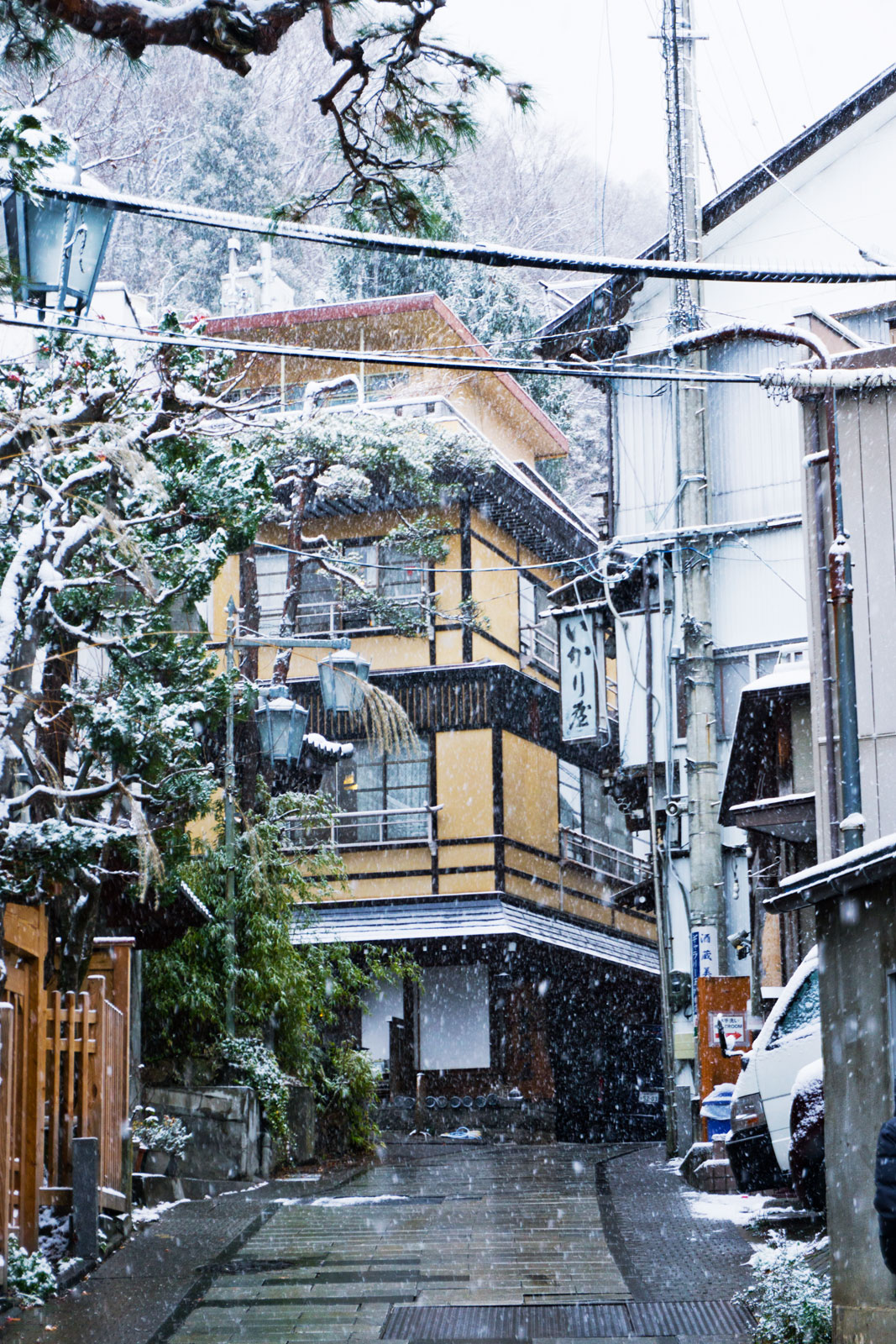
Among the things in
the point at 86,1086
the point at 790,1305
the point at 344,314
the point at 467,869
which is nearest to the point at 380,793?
the point at 467,869

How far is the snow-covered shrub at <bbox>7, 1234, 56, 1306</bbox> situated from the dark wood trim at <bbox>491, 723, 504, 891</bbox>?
1801cm

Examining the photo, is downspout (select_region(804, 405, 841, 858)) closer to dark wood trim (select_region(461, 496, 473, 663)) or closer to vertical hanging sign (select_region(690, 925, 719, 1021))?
vertical hanging sign (select_region(690, 925, 719, 1021))

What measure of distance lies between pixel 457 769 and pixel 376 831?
198cm

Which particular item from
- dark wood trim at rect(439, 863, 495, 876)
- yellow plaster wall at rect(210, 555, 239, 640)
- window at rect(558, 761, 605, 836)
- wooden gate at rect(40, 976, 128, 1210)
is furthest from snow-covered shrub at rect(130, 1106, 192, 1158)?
window at rect(558, 761, 605, 836)

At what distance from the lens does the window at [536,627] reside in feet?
99.5

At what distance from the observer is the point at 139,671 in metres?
13.0

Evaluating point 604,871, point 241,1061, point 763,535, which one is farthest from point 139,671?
point 604,871

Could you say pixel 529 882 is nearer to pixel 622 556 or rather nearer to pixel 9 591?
pixel 622 556

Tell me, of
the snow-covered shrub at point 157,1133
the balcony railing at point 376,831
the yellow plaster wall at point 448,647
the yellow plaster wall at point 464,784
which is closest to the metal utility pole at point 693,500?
the snow-covered shrub at point 157,1133

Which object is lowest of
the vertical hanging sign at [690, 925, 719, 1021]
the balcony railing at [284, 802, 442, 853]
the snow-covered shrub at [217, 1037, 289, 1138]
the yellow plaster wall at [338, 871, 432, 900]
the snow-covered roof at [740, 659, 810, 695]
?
the snow-covered shrub at [217, 1037, 289, 1138]

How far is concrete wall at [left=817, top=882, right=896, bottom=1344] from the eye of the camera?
23.8ft

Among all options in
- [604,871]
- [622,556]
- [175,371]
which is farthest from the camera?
[604,871]

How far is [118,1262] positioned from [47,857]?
2964 mm

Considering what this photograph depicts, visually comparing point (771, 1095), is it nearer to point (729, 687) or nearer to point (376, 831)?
point (729, 687)
